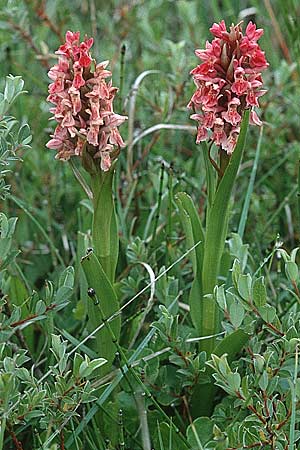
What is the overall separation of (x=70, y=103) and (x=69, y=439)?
20.7 inches

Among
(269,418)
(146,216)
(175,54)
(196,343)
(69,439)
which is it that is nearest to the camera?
(269,418)

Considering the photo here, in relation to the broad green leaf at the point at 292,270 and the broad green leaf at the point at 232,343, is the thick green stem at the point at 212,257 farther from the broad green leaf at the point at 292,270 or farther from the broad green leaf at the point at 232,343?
the broad green leaf at the point at 292,270

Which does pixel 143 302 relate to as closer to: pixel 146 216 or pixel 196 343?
pixel 196 343

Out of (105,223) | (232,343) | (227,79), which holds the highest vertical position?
(227,79)

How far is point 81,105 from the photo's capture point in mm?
1126

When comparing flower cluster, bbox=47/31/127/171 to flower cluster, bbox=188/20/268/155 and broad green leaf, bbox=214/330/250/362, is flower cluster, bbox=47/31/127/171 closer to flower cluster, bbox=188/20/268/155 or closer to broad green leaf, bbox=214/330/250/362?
flower cluster, bbox=188/20/268/155

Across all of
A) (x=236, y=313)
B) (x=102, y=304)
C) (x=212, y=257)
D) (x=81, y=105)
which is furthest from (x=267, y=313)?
(x=81, y=105)

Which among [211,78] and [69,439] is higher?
[211,78]

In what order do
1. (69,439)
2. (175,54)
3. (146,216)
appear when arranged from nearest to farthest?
(69,439) → (146,216) → (175,54)

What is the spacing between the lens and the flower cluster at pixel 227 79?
1112 mm

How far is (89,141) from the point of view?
1.13m

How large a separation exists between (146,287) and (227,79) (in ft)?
1.17

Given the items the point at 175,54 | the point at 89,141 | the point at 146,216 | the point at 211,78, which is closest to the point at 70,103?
the point at 89,141

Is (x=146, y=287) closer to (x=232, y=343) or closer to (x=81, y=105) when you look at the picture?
(x=232, y=343)
